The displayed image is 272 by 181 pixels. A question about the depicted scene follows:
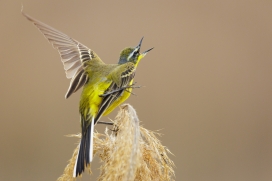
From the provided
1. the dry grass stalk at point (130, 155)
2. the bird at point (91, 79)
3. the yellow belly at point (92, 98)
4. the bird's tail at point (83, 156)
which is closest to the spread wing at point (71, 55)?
the bird at point (91, 79)

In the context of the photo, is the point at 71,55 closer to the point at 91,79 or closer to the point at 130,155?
the point at 91,79

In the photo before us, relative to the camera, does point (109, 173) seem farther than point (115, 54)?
No

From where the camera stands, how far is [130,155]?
1407mm

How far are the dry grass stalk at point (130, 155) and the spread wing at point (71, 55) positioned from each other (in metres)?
0.85

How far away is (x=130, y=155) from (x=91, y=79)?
1242mm

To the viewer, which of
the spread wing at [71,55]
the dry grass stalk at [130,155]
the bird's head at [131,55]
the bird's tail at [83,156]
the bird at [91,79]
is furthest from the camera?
the bird's head at [131,55]

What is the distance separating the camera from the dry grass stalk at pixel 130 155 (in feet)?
4.54

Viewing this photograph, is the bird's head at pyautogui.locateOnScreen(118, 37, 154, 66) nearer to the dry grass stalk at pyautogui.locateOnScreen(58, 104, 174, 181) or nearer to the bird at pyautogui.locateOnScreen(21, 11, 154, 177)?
the bird at pyautogui.locateOnScreen(21, 11, 154, 177)

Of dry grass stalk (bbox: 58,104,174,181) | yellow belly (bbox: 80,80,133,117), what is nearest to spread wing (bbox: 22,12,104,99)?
yellow belly (bbox: 80,80,133,117)

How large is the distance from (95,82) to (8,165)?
3.51 m

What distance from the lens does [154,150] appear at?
5.37 ft

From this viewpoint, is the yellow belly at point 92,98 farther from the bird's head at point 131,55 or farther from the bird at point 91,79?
the bird's head at point 131,55

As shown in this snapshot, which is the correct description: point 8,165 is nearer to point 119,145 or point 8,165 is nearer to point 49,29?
point 49,29

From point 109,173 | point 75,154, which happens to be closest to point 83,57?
point 75,154
